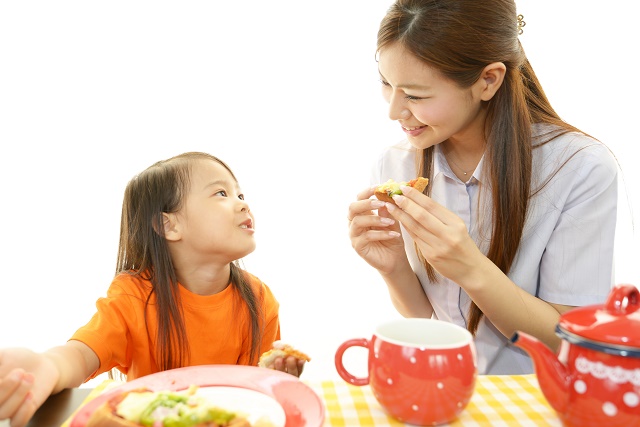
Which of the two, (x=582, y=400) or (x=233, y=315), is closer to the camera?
(x=582, y=400)

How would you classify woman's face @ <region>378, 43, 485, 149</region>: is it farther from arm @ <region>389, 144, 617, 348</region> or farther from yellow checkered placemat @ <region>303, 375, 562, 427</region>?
yellow checkered placemat @ <region>303, 375, 562, 427</region>

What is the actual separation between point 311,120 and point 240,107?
30 cm

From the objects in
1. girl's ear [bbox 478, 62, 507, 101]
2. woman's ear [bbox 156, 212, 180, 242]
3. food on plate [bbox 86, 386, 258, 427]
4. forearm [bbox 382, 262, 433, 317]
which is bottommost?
forearm [bbox 382, 262, 433, 317]

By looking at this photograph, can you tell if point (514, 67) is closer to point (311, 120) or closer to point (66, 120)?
point (311, 120)

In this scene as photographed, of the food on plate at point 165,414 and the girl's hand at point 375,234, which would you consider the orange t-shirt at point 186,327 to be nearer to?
the girl's hand at point 375,234

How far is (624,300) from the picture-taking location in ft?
2.47

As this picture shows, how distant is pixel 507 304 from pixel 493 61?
1.91ft

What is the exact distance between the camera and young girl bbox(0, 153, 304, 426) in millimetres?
1428

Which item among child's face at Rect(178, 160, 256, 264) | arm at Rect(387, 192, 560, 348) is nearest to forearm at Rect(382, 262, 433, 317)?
arm at Rect(387, 192, 560, 348)

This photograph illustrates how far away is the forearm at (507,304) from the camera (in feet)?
4.27

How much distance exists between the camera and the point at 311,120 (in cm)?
254

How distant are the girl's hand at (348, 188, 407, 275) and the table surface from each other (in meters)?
0.57

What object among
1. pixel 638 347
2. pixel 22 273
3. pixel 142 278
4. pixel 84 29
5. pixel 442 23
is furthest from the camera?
pixel 22 273

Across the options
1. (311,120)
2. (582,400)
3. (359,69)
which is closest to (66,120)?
(311,120)
